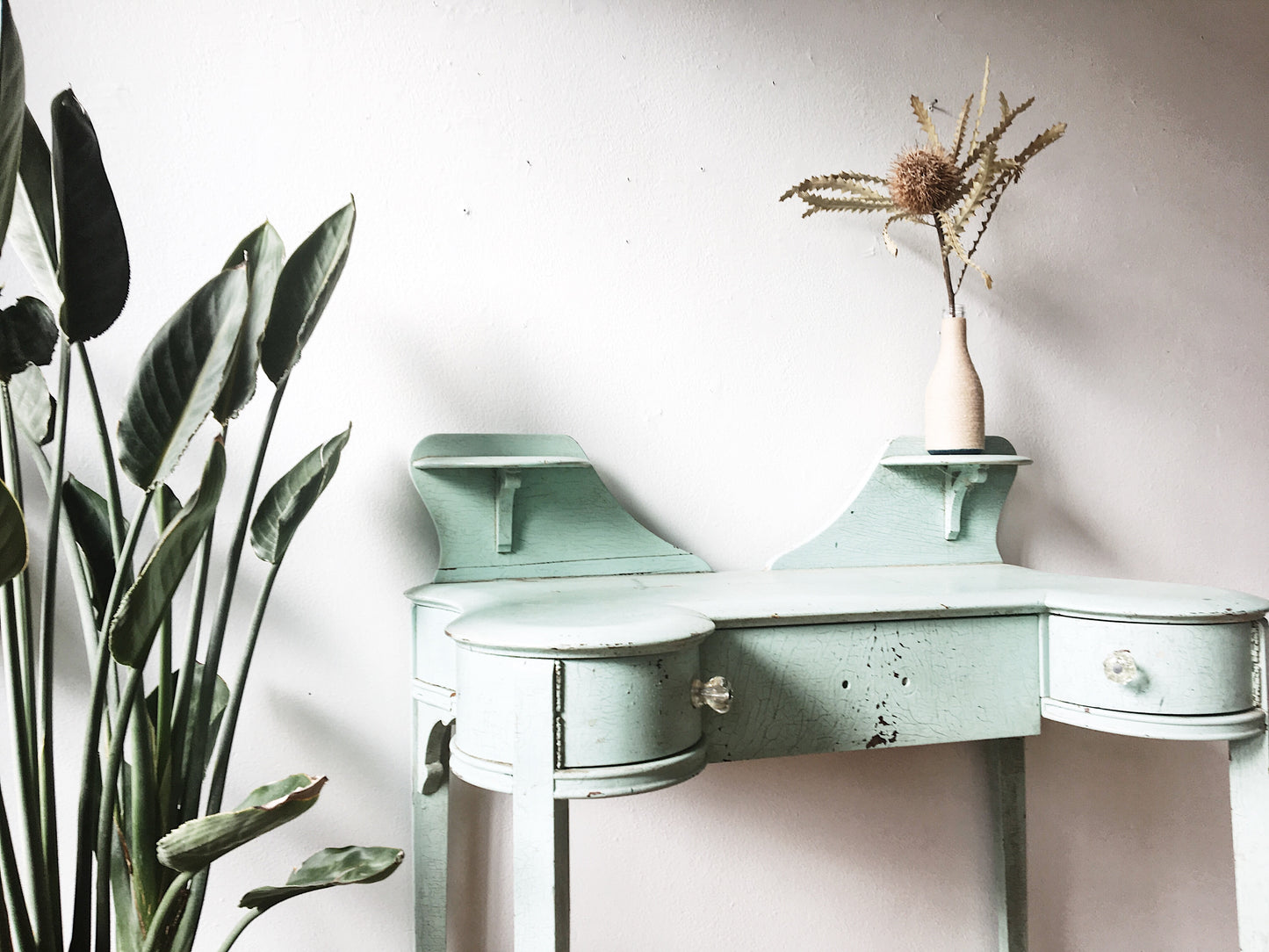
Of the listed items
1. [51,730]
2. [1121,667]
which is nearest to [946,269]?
[1121,667]

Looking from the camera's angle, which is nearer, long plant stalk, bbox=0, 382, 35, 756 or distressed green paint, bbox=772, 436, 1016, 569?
long plant stalk, bbox=0, 382, 35, 756

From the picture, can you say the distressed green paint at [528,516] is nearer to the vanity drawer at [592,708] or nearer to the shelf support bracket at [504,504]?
the shelf support bracket at [504,504]

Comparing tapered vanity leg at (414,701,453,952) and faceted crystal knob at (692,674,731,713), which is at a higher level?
faceted crystal knob at (692,674,731,713)

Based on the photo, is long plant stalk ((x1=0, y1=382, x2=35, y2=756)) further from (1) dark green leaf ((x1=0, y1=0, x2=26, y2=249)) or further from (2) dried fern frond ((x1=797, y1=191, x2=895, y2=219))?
(2) dried fern frond ((x1=797, y1=191, x2=895, y2=219))

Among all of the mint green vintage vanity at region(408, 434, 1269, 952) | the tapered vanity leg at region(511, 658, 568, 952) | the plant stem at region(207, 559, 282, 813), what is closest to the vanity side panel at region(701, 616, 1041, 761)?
the mint green vintage vanity at region(408, 434, 1269, 952)

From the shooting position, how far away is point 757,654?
1.14m

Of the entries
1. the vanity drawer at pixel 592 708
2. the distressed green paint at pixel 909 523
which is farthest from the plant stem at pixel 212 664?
the distressed green paint at pixel 909 523

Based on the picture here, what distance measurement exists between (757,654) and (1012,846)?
3.02 feet

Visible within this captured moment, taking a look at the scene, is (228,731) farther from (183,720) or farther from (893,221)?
(893,221)

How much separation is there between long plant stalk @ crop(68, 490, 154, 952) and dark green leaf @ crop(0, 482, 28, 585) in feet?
0.49

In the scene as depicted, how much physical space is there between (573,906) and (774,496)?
0.83 metres

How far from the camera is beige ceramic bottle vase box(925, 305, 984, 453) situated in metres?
1.55

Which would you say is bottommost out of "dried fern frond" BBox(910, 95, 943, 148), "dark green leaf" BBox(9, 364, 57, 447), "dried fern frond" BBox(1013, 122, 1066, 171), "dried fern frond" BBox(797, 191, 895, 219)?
"dark green leaf" BBox(9, 364, 57, 447)

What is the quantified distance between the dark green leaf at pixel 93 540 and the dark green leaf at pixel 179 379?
24cm
